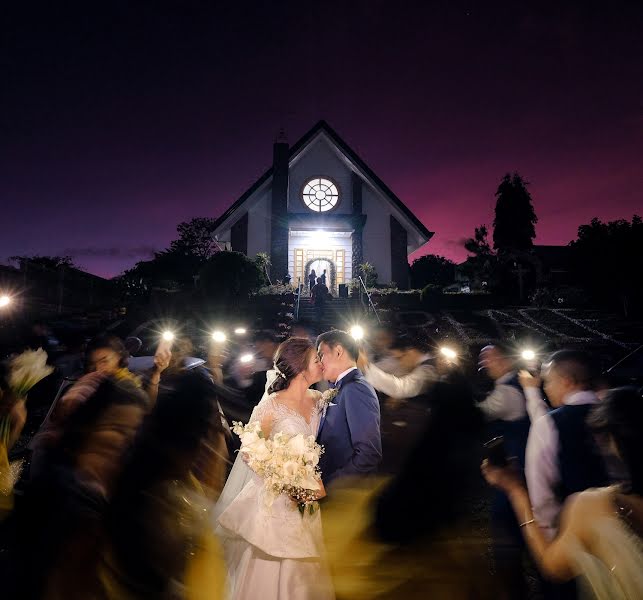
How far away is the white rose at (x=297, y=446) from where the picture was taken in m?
2.64

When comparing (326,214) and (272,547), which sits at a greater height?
(326,214)

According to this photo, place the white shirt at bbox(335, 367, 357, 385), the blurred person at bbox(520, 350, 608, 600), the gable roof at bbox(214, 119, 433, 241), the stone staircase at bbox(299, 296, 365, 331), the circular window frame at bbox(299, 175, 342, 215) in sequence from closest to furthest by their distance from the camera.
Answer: the blurred person at bbox(520, 350, 608, 600)
the white shirt at bbox(335, 367, 357, 385)
the stone staircase at bbox(299, 296, 365, 331)
the gable roof at bbox(214, 119, 433, 241)
the circular window frame at bbox(299, 175, 342, 215)

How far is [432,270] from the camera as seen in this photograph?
243 ft

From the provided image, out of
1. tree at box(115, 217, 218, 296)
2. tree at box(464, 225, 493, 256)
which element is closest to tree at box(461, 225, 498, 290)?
tree at box(464, 225, 493, 256)

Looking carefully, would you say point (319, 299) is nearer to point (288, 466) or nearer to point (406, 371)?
point (406, 371)

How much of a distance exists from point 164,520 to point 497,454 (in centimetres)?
265

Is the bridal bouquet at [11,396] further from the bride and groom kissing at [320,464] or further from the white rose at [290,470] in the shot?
the white rose at [290,470]

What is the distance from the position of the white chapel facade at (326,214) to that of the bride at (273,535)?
20.7 metres

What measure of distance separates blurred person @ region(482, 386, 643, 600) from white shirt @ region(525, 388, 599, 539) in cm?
26

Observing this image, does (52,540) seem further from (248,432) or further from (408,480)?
(408,480)

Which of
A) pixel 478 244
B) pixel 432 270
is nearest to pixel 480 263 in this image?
pixel 478 244

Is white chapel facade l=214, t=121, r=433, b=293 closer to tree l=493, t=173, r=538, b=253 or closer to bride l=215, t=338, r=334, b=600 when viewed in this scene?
bride l=215, t=338, r=334, b=600

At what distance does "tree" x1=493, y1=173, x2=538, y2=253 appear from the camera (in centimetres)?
5084

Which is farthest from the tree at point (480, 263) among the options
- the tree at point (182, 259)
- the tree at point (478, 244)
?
the tree at point (182, 259)
